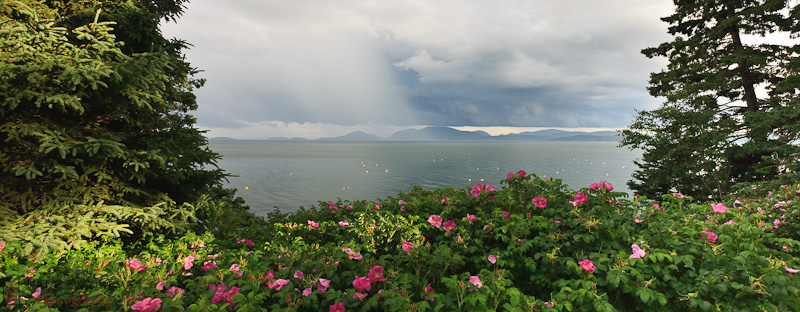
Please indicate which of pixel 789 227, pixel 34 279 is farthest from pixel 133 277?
pixel 789 227

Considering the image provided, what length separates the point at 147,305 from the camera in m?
1.99

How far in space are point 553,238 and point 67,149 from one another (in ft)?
17.5

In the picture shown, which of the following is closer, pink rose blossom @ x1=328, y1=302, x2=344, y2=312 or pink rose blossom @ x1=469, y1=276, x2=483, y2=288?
pink rose blossom @ x1=328, y1=302, x2=344, y2=312

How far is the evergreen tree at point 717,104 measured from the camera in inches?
471

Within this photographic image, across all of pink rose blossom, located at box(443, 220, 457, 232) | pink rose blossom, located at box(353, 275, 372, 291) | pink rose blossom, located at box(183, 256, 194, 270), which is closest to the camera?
pink rose blossom, located at box(353, 275, 372, 291)

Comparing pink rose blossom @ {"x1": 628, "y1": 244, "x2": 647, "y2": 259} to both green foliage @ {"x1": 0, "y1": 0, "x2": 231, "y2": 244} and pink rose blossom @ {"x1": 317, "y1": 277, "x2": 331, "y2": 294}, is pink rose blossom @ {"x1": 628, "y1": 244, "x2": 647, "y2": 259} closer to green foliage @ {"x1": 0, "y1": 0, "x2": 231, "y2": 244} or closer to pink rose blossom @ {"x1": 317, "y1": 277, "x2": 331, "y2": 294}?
pink rose blossom @ {"x1": 317, "y1": 277, "x2": 331, "y2": 294}

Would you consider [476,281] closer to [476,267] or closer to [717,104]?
[476,267]

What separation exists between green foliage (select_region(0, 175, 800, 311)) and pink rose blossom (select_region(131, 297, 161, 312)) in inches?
4.1

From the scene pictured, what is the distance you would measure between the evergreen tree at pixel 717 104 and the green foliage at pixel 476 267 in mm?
12223

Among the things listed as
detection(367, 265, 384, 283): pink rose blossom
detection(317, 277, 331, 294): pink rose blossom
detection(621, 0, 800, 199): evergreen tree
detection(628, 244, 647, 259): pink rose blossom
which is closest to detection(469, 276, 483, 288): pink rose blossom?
detection(367, 265, 384, 283): pink rose blossom

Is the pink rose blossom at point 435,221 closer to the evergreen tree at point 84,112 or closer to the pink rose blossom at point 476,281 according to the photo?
the pink rose blossom at point 476,281

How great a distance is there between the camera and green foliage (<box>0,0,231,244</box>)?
3.61 m

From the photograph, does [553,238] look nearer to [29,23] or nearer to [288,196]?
[29,23]

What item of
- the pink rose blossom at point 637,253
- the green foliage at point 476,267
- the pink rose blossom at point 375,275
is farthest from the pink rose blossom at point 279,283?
the pink rose blossom at point 637,253
